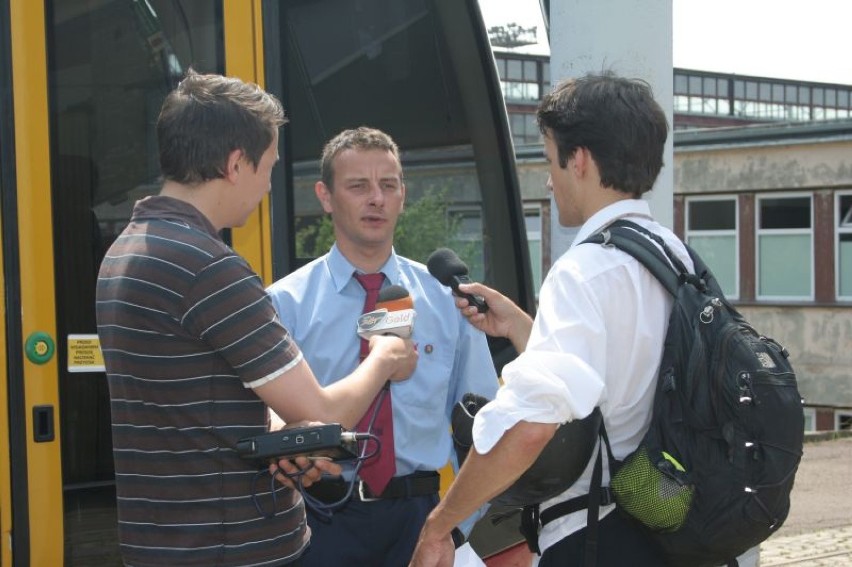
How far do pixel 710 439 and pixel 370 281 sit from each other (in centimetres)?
151

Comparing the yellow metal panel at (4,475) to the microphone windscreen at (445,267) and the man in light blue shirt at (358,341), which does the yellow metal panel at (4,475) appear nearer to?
the man in light blue shirt at (358,341)

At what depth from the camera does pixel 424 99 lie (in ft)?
14.9

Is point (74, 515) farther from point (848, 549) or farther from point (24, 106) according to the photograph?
point (848, 549)

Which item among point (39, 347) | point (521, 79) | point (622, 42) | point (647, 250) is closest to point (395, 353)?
point (647, 250)

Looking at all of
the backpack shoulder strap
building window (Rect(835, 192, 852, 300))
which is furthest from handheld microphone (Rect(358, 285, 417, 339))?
building window (Rect(835, 192, 852, 300))

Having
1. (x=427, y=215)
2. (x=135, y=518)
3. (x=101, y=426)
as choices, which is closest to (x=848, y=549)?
(x=427, y=215)

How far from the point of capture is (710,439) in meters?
2.51

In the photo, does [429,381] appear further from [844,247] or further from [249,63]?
[844,247]

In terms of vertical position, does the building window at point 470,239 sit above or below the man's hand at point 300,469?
above

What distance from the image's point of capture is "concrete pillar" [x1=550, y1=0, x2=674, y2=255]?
15.4 ft

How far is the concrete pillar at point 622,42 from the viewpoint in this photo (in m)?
4.68

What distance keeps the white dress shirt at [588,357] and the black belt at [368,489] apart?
0.91m

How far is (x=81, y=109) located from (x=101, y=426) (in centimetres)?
100

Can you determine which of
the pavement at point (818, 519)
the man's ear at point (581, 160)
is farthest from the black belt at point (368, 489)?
the pavement at point (818, 519)
